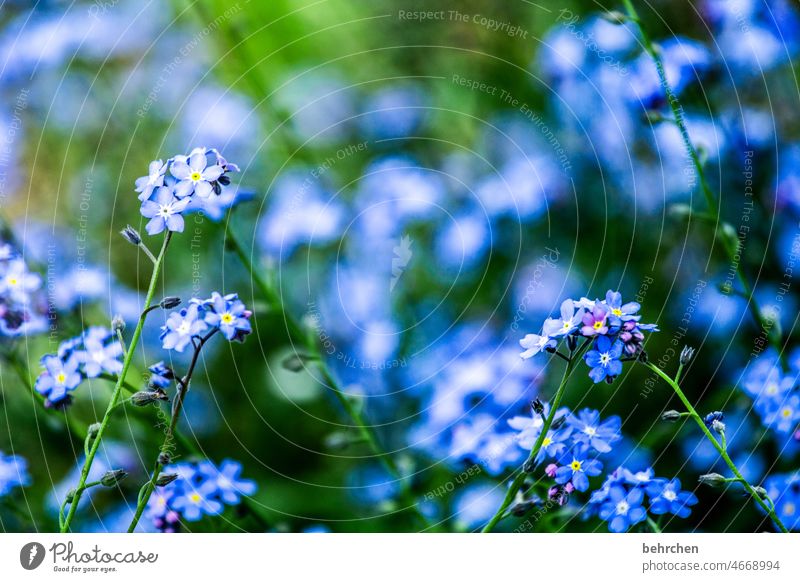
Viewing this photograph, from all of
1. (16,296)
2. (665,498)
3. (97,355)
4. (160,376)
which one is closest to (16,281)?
(16,296)

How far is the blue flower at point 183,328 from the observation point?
85cm

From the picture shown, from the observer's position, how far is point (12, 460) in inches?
43.0

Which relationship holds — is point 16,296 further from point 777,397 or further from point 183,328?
point 777,397

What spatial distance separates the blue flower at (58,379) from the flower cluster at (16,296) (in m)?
0.09

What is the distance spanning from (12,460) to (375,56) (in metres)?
0.86

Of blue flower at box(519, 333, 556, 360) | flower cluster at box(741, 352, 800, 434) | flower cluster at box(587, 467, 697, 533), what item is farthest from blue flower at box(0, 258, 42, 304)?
flower cluster at box(741, 352, 800, 434)

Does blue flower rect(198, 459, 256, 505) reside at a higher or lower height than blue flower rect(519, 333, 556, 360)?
higher

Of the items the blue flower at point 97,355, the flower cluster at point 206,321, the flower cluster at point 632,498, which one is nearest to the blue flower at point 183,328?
the flower cluster at point 206,321

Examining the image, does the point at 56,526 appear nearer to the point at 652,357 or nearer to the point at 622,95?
the point at 652,357

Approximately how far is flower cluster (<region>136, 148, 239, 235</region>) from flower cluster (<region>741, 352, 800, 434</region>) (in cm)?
73

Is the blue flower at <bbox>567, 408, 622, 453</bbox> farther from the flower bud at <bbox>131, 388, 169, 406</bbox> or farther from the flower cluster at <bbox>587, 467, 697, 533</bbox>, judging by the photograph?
the flower bud at <bbox>131, 388, 169, 406</bbox>

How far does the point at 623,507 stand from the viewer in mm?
907
